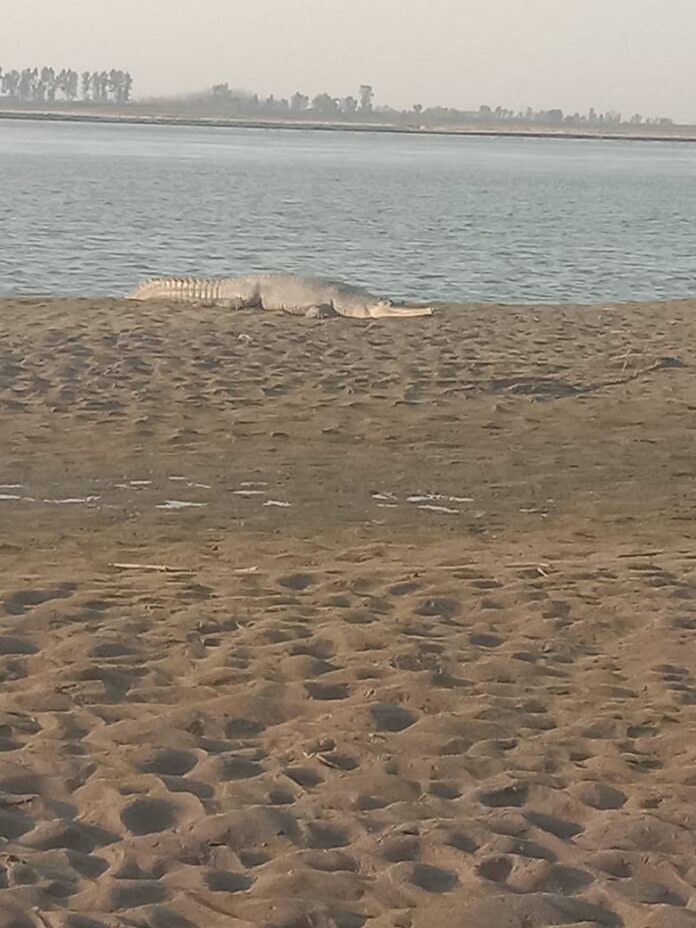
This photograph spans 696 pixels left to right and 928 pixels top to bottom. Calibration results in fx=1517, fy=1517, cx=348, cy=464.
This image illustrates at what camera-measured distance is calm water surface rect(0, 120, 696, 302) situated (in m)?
22.8

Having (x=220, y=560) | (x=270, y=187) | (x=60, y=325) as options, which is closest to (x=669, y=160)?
(x=270, y=187)

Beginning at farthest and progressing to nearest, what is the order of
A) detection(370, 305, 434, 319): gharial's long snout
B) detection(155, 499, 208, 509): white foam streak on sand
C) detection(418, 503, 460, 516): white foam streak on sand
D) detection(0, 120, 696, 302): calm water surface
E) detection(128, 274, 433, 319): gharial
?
1. detection(0, 120, 696, 302): calm water surface
2. detection(128, 274, 433, 319): gharial
3. detection(370, 305, 434, 319): gharial's long snout
4. detection(418, 503, 460, 516): white foam streak on sand
5. detection(155, 499, 208, 509): white foam streak on sand

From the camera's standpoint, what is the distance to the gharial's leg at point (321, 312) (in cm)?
1584

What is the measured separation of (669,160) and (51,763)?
100557 mm

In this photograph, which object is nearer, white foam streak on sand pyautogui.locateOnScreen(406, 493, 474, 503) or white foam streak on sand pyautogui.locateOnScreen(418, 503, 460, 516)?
white foam streak on sand pyautogui.locateOnScreen(418, 503, 460, 516)

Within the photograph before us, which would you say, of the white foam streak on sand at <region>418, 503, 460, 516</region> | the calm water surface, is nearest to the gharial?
the calm water surface

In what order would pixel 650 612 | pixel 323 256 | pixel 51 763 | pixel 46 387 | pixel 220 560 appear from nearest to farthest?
pixel 51 763, pixel 650 612, pixel 220 560, pixel 46 387, pixel 323 256

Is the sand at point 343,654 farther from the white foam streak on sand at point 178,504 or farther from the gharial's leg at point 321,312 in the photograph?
the gharial's leg at point 321,312

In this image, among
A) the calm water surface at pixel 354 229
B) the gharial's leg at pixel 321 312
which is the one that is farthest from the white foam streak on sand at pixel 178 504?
the calm water surface at pixel 354 229

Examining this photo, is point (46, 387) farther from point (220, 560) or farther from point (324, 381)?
point (220, 560)

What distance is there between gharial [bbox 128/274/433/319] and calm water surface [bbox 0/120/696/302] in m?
3.06

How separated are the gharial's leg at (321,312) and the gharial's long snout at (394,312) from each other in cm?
44

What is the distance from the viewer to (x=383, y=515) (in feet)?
26.8

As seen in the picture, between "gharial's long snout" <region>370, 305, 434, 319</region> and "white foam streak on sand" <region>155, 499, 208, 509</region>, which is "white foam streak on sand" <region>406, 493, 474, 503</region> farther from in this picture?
"gharial's long snout" <region>370, 305, 434, 319</region>
